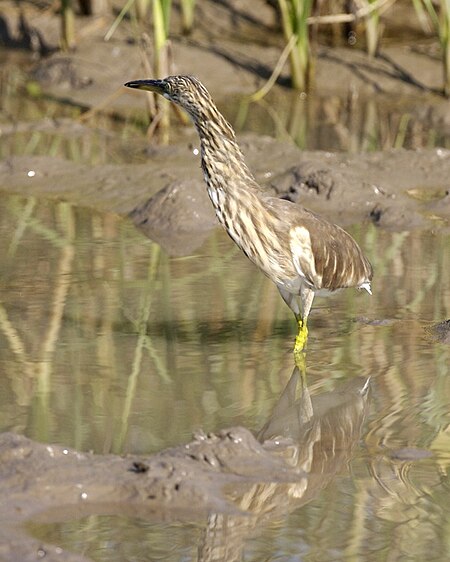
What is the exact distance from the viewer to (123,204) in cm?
976

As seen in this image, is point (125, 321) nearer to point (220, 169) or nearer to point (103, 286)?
point (103, 286)

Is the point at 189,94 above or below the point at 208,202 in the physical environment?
above

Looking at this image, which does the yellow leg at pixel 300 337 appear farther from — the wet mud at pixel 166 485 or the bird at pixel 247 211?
the wet mud at pixel 166 485

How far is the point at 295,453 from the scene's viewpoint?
553 centimetres

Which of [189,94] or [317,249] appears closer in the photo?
[189,94]

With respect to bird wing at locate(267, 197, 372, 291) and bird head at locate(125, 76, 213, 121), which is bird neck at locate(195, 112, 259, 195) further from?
bird wing at locate(267, 197, 372, 291)

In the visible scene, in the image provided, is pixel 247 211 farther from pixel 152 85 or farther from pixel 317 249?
pixel 152 85

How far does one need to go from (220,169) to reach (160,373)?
3.33ft

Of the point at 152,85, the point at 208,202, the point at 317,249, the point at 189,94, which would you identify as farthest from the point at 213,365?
the point at 208,202

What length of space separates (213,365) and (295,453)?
1179 millimetres

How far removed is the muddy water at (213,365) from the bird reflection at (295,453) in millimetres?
27

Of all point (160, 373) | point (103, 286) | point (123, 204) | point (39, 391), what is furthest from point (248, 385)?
point (123, 204)

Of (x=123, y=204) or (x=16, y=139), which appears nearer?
(x=123, y=204)

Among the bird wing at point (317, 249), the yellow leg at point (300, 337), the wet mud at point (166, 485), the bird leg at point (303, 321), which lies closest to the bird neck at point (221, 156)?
the bird wing at point (317, 249)
